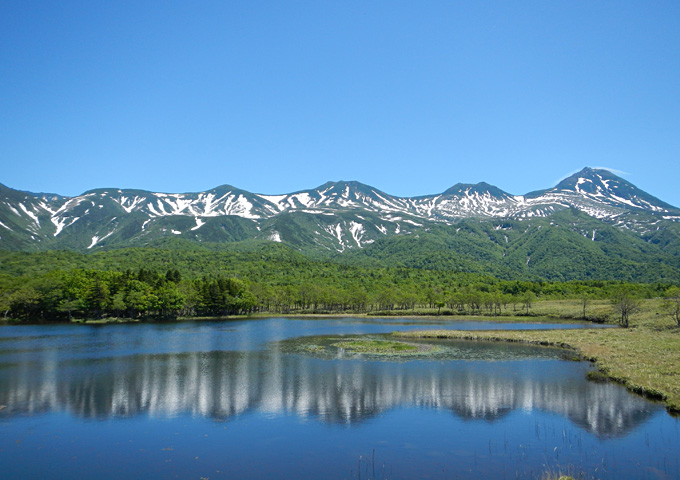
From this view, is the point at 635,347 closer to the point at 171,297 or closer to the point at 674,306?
the point at 674,306

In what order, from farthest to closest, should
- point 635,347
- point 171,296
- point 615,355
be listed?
point 171,296, point 635,347, point 615,355

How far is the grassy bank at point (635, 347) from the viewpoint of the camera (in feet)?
127

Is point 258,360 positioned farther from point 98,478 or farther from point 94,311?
point 94,311

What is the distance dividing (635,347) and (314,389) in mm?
44110

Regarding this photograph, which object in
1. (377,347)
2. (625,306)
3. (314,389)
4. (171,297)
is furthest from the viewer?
(171,297)

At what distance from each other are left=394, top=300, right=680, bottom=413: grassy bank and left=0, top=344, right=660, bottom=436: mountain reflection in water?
2313 millimetres

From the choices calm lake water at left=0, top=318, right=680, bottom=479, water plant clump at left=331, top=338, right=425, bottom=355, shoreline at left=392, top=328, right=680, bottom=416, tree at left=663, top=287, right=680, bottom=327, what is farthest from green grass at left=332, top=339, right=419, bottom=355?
tree at left=663, top=287, right=680, bottom=327

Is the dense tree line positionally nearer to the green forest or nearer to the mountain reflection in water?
the green forest

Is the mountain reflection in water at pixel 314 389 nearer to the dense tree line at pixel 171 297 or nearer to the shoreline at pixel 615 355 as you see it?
the shoreline at pixel 615 355

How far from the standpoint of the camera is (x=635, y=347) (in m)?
A: 56.7

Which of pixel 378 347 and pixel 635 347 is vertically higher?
pixel 635 347

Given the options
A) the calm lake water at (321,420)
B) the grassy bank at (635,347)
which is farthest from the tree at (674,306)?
the calm lake water at (321,420)

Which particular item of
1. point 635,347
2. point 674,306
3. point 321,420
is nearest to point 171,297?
point 321,420

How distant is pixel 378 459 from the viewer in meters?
24.8
